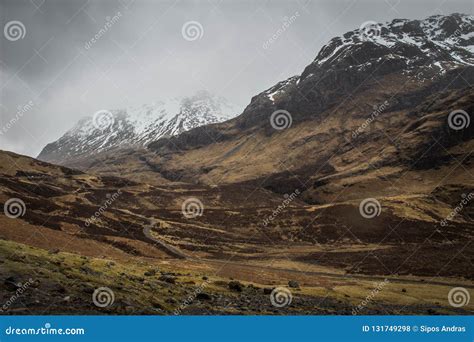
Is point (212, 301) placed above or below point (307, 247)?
below

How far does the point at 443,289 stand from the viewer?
2758 inches

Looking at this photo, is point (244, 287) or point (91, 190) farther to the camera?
point (91, 190)

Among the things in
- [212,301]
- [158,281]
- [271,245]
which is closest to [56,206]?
[271,245]

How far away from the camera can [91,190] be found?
605ft

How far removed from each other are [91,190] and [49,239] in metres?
114

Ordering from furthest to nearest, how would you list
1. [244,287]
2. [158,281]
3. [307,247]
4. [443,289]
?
[307,247], [443,289], [244,287], [158,281]

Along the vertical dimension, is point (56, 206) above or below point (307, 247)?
below

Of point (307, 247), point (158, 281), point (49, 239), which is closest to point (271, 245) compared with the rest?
point (307, 247)

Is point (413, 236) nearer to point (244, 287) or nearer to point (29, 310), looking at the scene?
point (244, 287)

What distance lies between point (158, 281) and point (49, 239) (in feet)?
105
